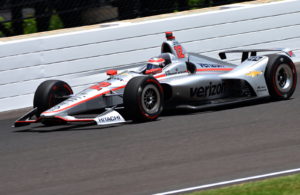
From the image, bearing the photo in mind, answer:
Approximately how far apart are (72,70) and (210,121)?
3.95m

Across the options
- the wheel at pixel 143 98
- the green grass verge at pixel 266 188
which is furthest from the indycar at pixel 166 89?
the green grass verge at pixel 266 188

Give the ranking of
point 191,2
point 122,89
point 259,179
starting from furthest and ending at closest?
point 191,2, point 122,89, point 259,179

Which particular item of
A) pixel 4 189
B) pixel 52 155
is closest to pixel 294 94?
pixel 52 155

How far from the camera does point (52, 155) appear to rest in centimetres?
803

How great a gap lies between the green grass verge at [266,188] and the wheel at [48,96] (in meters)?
4.72

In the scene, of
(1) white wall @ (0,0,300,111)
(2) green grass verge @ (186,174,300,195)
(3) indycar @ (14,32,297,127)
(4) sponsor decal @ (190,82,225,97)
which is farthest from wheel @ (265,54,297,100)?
(2) green grass verge @ (186,174,300,195)

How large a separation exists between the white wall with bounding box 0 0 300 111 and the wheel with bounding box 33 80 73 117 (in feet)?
5.48

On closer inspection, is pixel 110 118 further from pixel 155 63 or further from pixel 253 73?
pixel 253 73

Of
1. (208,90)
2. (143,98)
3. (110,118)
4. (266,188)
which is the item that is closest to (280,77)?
(208,90)

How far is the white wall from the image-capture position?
12.1 m

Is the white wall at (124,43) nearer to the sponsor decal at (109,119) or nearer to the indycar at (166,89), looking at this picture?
the indycar at (166,89)

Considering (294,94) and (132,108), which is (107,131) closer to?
(132,108)

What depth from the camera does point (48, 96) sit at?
1015 cm

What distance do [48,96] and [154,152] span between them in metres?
2.95
